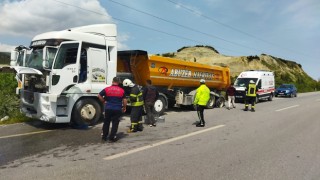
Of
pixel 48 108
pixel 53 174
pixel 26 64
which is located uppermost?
pixel 26 64

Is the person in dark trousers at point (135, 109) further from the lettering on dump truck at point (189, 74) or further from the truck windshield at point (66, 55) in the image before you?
the lettering on dump truck at point (189, 74)

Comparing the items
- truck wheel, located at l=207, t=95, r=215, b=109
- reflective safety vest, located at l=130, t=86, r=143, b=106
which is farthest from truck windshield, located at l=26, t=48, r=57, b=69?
truck wheel, located at l=207, t=95, r=215, b=109

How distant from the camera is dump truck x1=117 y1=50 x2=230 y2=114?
14141mm

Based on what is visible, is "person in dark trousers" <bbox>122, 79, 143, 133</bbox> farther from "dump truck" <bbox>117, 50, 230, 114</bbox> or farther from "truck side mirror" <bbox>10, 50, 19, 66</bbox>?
"truck side mirror" <bbox>10, 50, 19, 66</bbox>

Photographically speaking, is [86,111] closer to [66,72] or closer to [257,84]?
[66,72]

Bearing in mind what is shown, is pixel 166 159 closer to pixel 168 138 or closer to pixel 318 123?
pixel 168 138

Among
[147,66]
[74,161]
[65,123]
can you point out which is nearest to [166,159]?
[74,161]

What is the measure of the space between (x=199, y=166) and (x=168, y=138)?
296 centimetres

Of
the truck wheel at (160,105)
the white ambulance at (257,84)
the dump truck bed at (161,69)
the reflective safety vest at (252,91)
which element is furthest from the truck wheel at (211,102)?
the white ambulance at (257,84)

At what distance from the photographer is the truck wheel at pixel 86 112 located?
10.7 m

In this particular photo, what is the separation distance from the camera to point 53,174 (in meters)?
5.84

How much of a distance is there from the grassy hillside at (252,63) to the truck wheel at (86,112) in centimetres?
4602

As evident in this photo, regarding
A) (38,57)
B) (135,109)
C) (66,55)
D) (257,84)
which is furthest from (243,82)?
(38,57)

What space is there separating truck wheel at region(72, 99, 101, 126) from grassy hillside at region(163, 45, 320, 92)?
46020 millimetres
